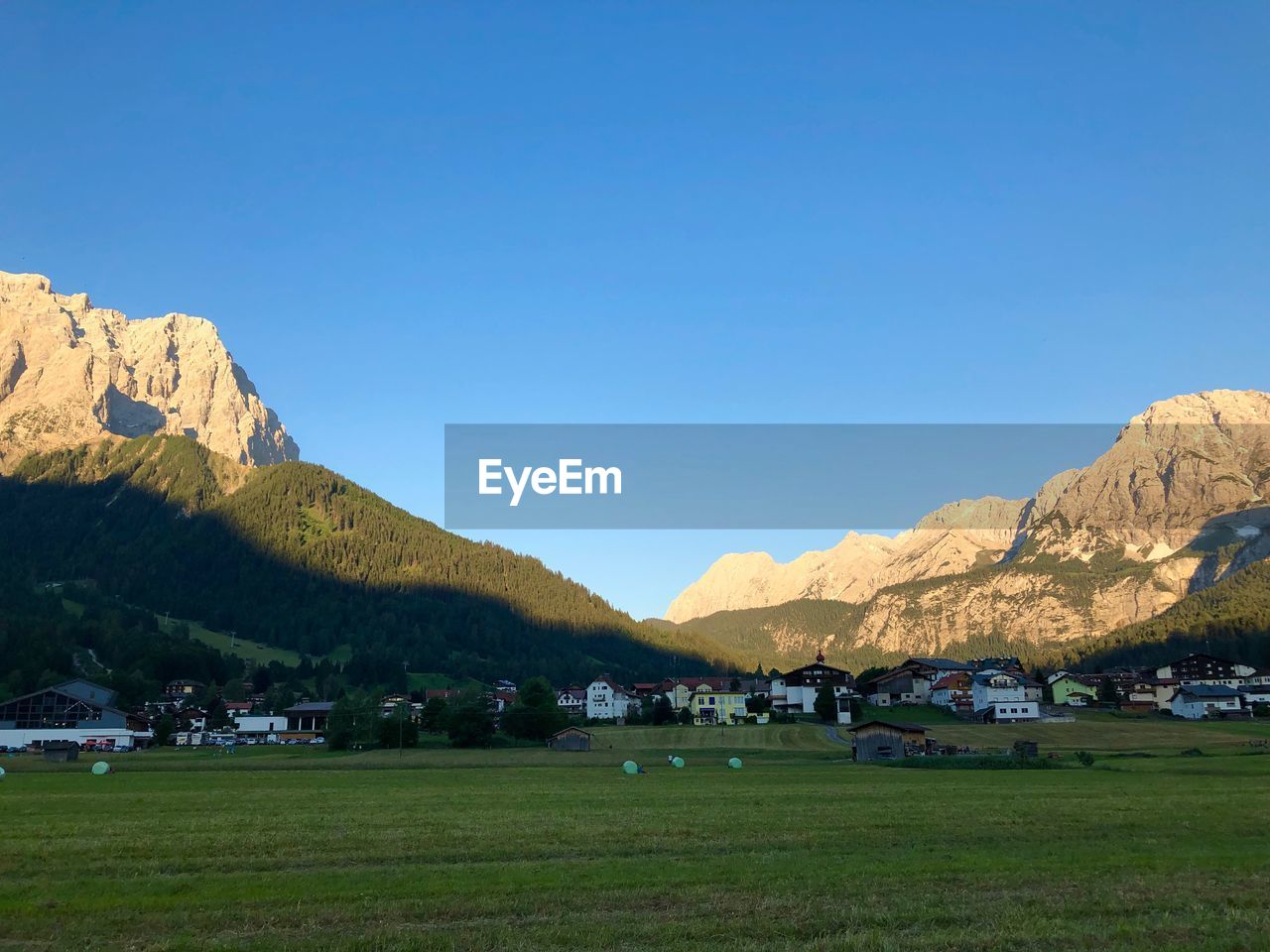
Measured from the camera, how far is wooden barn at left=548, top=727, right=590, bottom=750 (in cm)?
9325

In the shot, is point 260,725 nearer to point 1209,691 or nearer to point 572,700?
point 572,700

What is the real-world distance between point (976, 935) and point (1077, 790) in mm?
29277

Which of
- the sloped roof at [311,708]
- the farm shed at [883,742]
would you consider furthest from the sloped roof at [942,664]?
the sloped roof at [311,708]

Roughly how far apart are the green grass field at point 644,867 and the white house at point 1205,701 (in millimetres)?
100088

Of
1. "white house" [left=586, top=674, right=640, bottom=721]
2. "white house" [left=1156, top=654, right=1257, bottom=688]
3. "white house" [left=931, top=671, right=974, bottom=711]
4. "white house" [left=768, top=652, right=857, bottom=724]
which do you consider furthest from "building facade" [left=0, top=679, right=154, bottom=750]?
"white house" [left=1156, top=654, right=1257, bottom=688]

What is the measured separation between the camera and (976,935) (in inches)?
618

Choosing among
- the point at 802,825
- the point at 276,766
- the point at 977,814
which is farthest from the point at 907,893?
the point at 276,766

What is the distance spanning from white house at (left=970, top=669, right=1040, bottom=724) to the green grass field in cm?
8229

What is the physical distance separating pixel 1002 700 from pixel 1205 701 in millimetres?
30662

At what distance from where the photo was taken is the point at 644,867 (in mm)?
21906

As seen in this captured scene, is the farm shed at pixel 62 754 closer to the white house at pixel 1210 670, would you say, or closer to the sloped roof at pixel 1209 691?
the sloped roof at pixel 1209 691

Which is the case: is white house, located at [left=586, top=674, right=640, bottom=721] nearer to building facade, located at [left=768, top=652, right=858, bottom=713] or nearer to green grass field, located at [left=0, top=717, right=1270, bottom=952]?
building facade, located at [left=768, top=652, right=858, bottom=713]

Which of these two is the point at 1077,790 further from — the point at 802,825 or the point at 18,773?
the point at 18,773

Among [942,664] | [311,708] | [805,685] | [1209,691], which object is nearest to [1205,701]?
[1209,691]
